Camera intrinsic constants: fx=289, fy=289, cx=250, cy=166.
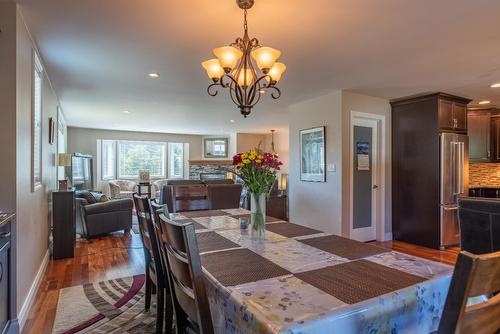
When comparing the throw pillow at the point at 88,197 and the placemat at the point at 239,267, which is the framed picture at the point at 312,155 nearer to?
the placemat at the point at 239,267

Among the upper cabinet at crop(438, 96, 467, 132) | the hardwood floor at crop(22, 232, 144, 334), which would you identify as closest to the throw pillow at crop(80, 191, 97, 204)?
the hardwood floor at crop(22, 232, 144, 334)

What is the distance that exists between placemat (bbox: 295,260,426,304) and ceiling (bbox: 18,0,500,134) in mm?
1760

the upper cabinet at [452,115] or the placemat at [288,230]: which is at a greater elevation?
the upper cabinet at [452,115]

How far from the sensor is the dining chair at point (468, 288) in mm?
665

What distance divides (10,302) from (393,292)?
2384 millimetres

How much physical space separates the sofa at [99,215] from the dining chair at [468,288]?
512 centimetres

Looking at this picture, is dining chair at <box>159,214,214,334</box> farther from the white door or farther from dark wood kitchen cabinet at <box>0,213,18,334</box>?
the white door

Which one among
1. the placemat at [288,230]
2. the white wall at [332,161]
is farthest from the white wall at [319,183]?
the placemat at [288,230]

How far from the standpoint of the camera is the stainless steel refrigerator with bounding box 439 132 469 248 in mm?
4309

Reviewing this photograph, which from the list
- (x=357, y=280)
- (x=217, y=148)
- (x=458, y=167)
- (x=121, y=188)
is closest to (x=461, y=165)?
(x=458, y=167)

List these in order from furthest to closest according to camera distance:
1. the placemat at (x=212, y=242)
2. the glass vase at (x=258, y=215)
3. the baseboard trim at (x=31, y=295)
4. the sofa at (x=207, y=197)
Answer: the sofa at (x=207, y=197) < the baseboard trim at (x=31, y=295) < the glass vase at (x=258, y=215) < the placemat at (x=212, y=242)

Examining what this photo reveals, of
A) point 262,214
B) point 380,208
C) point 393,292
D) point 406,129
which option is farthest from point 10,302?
point 406,129

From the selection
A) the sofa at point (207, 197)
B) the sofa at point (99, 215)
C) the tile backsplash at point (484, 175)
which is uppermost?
the tile backsplash at point (484, 175)

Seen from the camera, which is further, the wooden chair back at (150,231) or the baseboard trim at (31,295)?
the baseboard trim at (31,295)
